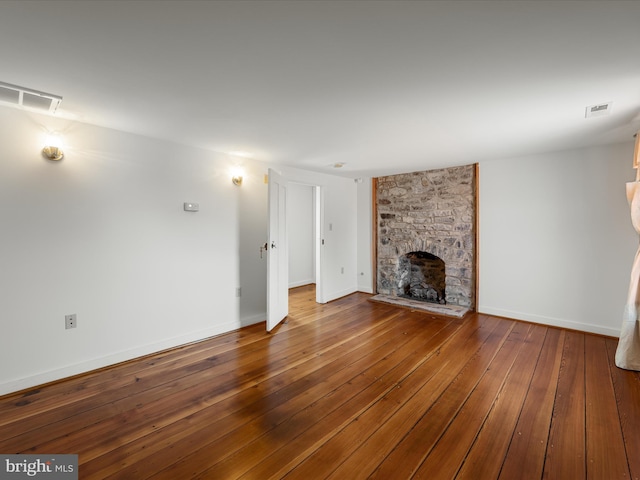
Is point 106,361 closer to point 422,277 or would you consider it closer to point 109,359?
point 109,359

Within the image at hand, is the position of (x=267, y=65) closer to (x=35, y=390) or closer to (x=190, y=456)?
(x=190, y=456)

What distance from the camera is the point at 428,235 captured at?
466 centimetres

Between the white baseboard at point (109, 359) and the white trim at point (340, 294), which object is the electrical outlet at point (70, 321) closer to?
the white baseboard at point (109, 359)

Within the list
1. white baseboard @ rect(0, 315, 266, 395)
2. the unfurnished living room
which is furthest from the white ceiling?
white baseboard @ rect(0, 315, 266, 395)

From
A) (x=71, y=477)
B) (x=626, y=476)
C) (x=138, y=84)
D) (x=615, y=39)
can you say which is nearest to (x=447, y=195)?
(x=615, y=39)

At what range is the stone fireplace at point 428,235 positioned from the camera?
429 centimetres

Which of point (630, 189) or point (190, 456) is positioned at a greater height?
point (630, 189)

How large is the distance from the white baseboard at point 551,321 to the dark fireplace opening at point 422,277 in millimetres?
884

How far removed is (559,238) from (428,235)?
1.62 m

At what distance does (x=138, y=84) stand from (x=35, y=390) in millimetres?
2429

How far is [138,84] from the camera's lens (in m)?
1.80

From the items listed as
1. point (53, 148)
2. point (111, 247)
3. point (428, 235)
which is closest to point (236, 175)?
point (111, 247)

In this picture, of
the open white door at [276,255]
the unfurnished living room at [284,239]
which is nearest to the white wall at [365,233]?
the unfurnished living room at [284,239]

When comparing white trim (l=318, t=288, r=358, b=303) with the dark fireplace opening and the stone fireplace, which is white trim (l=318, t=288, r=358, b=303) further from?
the dark fireplace opening
